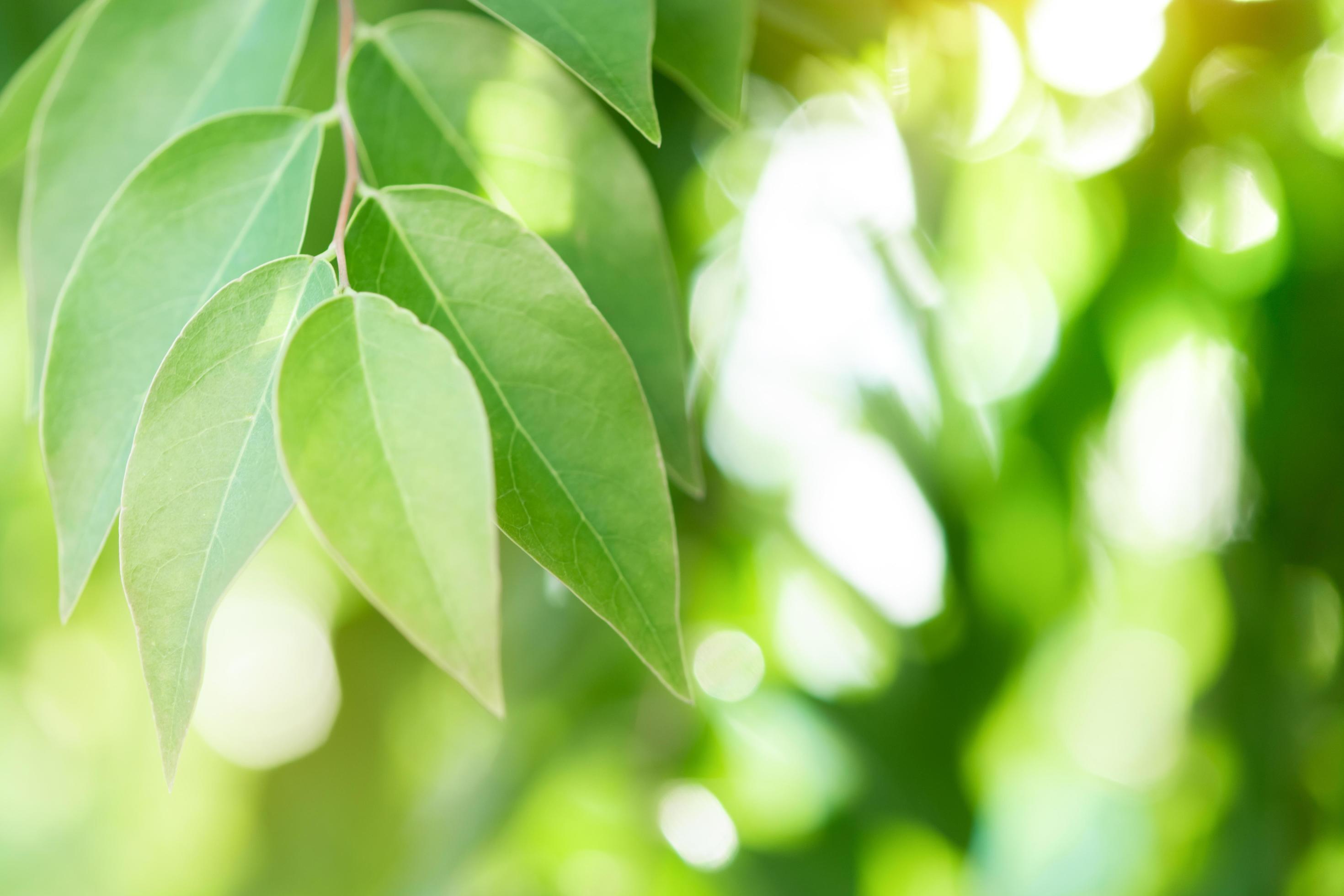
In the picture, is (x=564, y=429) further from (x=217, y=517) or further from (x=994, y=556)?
(x=994, y=556)

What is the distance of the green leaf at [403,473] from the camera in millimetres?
95

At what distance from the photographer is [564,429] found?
0.43 feet

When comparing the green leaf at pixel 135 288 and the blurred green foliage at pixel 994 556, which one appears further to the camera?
the blurred green foliage at pixel 994 556

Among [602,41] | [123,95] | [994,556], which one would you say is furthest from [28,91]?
[994,556]

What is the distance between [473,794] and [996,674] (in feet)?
0.93

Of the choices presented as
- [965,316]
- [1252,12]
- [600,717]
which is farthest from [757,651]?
[1252,12]

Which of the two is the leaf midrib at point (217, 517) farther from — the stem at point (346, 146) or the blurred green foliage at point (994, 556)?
the blurred green foliage at point (994, 556)

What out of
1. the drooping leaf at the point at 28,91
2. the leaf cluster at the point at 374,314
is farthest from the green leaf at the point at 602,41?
the drooping leaf at the point at 28,91

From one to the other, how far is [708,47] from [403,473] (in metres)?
0.13

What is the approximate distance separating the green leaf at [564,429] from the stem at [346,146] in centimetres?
1

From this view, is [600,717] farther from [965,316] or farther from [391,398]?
[391,398]

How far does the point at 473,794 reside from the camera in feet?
1.63

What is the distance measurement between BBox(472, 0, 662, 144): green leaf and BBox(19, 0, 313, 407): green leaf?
0.23ft

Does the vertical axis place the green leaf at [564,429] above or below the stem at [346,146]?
below
